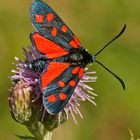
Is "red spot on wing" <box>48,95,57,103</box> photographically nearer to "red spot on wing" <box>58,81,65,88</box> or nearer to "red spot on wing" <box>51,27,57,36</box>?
"red spot on wing" <box>58,81,65,88</box>

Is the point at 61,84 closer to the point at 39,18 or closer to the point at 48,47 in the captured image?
the point at 48,47

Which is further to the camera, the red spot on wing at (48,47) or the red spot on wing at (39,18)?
the red spot on wing at (39,18)

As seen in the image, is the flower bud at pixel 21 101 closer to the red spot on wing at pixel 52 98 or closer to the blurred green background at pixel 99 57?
the red spot on wing at pixel 52 98

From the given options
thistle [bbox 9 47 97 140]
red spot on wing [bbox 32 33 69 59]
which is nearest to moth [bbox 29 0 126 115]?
red spot on wing [bbox 32 33 69 59]

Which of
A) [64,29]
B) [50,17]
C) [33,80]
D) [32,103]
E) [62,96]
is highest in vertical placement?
[50,17]

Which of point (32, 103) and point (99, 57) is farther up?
point (99, 57)

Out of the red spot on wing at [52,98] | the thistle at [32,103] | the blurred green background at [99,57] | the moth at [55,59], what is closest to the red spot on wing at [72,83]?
the moth at [55,59]

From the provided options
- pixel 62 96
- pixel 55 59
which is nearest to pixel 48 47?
pixel 55 59
